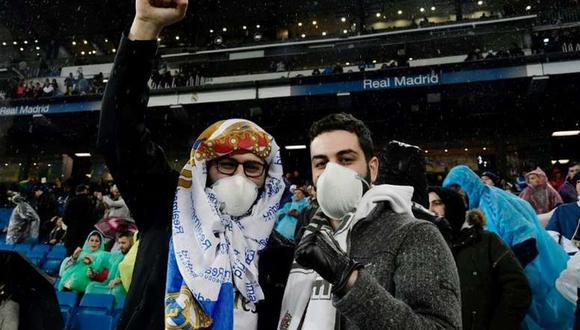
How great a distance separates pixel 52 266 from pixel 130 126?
22.8ft

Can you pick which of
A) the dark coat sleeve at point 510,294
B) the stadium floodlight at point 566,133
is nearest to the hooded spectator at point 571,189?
the dark coat sleeve at point 510,294

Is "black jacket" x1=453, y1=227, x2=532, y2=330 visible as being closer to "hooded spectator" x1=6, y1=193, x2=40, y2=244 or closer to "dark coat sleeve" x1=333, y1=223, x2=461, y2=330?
"dark coat sleeve" x1=333, y1=223, x2=461, y2=330

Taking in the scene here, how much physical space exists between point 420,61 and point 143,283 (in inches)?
730

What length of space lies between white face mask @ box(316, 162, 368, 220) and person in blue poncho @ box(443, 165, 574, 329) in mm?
2113

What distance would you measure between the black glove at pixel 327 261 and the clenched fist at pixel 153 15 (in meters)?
0.80

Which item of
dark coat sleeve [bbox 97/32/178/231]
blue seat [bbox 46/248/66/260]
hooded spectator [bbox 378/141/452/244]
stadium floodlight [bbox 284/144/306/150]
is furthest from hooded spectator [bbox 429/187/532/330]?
stadium floodlight [bbox 284/144/306/150]

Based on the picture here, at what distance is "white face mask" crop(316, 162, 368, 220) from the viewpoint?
1384 mm

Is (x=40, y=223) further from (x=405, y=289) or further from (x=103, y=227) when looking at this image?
(x=405, y=289)

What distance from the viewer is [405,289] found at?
1.12 metres

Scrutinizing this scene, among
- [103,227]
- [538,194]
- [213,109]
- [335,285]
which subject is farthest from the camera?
[213,109]

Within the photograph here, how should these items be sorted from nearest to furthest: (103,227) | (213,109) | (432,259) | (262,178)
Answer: (432,259)
(262,178)
(103,227)
(213,109)

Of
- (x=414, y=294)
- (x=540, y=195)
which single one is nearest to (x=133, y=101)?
(x=414, y=294)

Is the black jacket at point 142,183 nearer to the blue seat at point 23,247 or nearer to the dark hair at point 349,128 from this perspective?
the dark hair at point 349,128

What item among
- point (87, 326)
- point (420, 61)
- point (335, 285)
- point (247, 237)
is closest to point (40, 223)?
point (87, 326)
